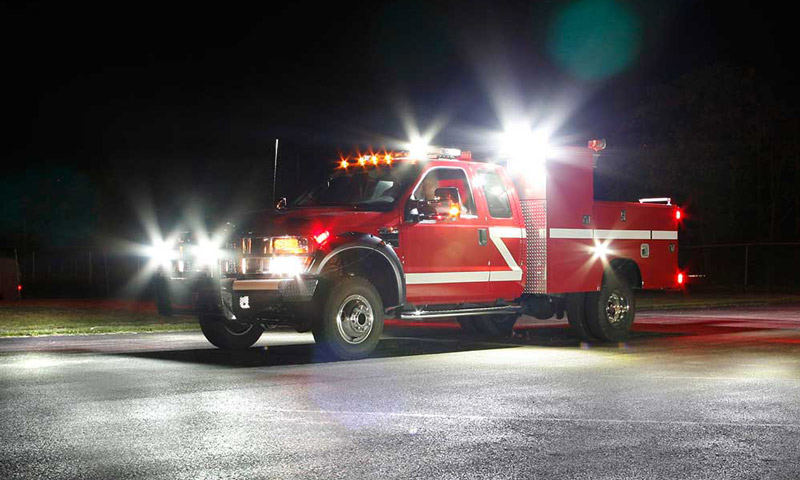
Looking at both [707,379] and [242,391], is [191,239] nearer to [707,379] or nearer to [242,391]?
[242,391]

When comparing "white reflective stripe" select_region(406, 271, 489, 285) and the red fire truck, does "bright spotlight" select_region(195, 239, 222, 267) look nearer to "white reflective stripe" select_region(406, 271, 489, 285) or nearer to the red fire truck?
the red fire truck

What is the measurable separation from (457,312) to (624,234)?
11.5 ft

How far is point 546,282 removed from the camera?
14430 mm

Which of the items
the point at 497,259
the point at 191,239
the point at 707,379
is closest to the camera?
the point at 707,379

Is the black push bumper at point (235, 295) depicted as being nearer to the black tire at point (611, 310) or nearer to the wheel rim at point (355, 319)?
the wheel rim at point (355, 319)

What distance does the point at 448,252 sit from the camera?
13375 mm

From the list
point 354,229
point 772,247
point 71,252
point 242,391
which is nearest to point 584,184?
point 354,229

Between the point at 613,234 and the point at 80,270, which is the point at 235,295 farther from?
the point at 80,270

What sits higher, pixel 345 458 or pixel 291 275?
pixel 291 275

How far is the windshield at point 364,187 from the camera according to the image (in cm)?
1322

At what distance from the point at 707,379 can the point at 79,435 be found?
20.7 feet

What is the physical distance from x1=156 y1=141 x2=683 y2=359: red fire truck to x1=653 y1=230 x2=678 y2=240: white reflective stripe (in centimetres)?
3

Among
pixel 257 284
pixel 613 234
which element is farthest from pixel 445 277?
pixel 613 234

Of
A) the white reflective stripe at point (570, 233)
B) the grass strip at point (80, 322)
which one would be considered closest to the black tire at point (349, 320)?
the white reflective stripe at point (570, 233)
